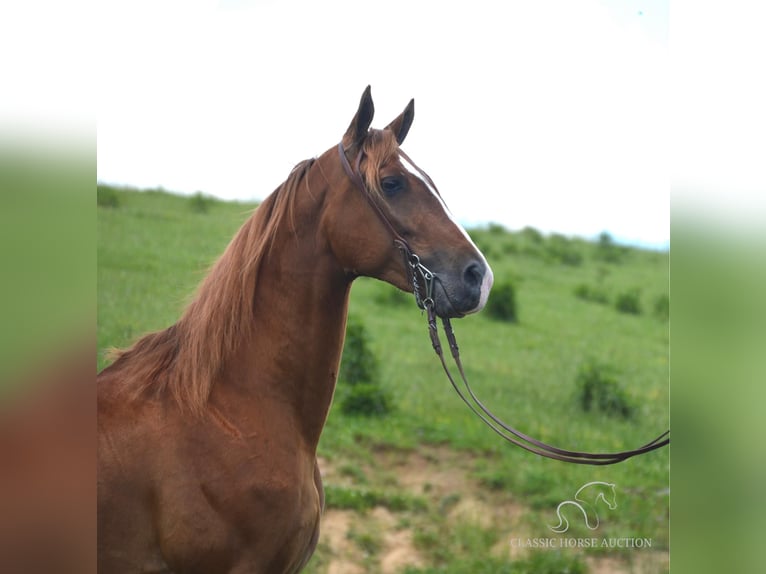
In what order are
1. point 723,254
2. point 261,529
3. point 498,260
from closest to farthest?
1. point 723,254
2. point 261,529
3. point 498,260

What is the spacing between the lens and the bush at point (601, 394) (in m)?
6.32

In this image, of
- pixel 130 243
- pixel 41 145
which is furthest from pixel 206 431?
pixel 130 243

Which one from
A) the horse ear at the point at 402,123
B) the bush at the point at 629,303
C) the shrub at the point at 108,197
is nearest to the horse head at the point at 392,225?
the horse ear at the point at 402,123

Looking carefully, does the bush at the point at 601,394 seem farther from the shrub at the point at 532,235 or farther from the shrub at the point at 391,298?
the shrub at the point at 532,235

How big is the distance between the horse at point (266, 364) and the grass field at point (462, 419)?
1.04m

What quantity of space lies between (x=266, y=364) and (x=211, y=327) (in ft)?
0.76

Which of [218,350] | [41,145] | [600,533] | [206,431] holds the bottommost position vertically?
[600,533]

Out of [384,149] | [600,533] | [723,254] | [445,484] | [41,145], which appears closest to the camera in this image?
[41,145]

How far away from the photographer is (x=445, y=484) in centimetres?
546

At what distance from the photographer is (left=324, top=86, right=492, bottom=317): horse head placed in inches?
99.7

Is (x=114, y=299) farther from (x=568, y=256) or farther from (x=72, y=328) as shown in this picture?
(x=568, y=256)

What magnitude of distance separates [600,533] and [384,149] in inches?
141

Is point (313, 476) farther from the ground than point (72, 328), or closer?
closer

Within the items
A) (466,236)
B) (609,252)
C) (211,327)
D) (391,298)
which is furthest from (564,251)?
(211,327)
